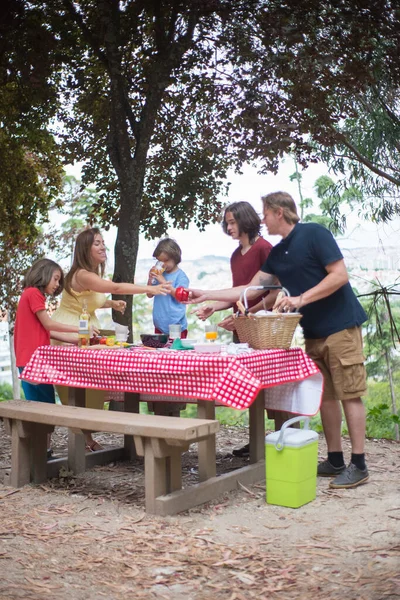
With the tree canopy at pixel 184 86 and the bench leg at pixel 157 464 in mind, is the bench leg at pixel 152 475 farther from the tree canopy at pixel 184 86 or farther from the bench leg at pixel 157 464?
the tree canopy at pixel 184 86

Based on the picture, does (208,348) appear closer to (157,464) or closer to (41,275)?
(157,464)

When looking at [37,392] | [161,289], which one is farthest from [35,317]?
[161,289]

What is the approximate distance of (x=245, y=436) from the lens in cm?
601

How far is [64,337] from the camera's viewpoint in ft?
15.1

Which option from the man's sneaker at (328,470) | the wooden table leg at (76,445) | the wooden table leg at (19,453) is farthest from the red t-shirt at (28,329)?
the man's sneaker at (328,470)

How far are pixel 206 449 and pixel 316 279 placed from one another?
1135mm

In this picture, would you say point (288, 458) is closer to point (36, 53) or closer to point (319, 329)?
point (319, 329)

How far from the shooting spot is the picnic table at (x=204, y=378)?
11.4 ft

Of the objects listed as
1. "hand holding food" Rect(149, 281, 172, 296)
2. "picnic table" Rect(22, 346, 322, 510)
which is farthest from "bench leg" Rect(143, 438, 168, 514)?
"hand holding food" Rect(149, 281, 172, 296)

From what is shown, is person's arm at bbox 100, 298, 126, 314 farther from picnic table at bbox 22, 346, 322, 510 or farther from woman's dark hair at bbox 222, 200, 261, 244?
woman's dark hair at bbox 222, 200, 261, 244

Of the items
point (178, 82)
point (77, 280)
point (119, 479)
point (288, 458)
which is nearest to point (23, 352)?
point (77, 280)

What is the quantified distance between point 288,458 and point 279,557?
0.72m

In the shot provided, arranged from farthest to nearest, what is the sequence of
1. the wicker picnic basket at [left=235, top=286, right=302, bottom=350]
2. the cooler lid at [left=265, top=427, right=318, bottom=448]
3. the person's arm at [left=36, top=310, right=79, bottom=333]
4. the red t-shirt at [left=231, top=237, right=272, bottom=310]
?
the red t-shirt at [left=231, top=237, right=272, bottom=310] → the person's arm at [left=36, top=310, right=79, bottom=333] → the wicker picnic basket at [left=235, top=286, right=302, bottom=350] → the cooler lid at [left=265, top=427, right=318, bottom=448]

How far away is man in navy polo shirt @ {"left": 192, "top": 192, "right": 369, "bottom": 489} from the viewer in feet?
12.6
